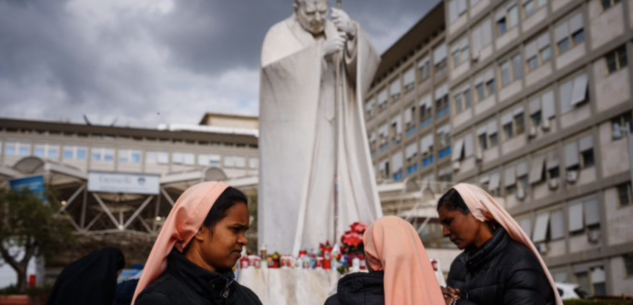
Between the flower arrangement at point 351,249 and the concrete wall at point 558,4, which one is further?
the concrete wall at point 558,4

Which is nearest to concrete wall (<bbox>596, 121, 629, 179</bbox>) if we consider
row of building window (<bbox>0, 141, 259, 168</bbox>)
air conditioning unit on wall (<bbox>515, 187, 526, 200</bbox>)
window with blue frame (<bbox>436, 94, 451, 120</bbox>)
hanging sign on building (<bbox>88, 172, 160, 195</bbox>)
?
air conditioning unit on wall (<bbox>515, 187, 526, 200</bbox>)

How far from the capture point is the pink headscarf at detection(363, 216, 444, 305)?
156 inches

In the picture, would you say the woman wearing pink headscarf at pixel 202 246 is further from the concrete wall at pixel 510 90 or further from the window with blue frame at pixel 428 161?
the window with blue frame at pixel 428 161

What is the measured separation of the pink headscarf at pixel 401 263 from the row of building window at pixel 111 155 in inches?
2760

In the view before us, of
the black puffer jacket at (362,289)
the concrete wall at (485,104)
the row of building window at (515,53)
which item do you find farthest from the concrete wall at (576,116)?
the black puffer jacket at (362,289)

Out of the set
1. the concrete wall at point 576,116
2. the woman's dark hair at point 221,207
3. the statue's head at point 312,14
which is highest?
the concrete wall at point 576,116

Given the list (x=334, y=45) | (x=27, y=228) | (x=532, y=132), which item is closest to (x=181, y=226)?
(x=334, y=45)

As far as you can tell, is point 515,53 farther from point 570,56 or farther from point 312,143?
point 312,143

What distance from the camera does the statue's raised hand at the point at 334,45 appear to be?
40.2 ft

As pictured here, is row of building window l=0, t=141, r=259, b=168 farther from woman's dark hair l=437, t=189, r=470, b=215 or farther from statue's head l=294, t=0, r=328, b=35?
woman's dark hair l=437, t=189, r=470, b=215

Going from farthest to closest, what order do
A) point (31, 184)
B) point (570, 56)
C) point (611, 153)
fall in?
point (31, 184) < point (570, 56) < point (611, 153)

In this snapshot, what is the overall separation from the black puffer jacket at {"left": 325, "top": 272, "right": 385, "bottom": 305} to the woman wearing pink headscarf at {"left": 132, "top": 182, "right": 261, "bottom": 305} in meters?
0.63

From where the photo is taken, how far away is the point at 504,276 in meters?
4.47

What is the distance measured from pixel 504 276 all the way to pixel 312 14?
904 cm
